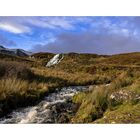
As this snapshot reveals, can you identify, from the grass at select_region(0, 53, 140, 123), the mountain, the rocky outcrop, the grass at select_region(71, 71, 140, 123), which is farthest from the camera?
the rocky outcrop

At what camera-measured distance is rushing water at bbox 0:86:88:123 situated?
10398mm

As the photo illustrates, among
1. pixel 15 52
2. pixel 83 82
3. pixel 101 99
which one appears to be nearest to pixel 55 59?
pixel 83 82

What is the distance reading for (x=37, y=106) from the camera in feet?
38.0

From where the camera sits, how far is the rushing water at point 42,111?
409 inches

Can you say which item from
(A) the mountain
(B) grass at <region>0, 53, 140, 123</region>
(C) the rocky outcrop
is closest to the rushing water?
(B) grass at <region>0, 53, 140, 123</region>

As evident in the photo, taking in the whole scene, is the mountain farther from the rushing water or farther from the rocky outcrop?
the rushing water

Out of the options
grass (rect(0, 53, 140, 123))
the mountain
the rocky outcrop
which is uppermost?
the mountain

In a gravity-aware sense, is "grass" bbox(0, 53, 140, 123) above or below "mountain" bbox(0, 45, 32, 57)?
below

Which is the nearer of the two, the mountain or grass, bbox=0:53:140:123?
grass, bbox=0:53:140:123

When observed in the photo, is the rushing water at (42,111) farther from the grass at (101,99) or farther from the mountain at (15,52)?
the mountain at (15,52)
